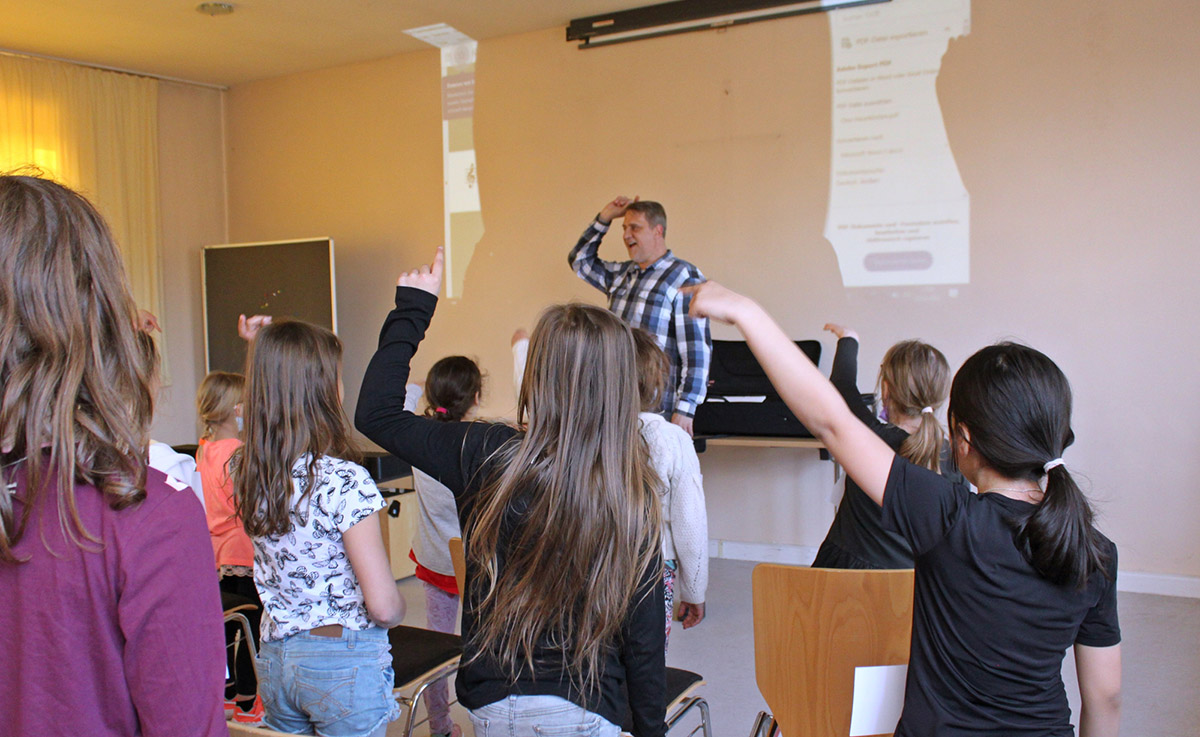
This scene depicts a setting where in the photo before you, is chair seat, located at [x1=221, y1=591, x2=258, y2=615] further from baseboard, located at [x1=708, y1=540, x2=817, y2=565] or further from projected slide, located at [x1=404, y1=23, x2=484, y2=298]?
projected slide, located at [x1=404, y1=23, x2=484, y2=298]

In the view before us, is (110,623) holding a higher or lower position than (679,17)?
lower

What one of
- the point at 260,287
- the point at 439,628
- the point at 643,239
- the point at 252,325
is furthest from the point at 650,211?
the point at 260,287

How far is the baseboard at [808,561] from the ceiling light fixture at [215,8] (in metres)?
3.70

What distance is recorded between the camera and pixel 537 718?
1.21 metres

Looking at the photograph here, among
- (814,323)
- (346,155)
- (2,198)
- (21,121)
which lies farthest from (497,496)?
(21,121)

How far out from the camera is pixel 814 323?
13.7 ft

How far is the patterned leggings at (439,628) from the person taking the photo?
2.33 metres

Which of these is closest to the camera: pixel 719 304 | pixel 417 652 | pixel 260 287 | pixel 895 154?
pixel 719 304

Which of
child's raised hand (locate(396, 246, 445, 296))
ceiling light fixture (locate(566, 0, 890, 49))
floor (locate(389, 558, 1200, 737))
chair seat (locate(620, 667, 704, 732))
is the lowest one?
floor (locate(389, 558, 1200, 737))

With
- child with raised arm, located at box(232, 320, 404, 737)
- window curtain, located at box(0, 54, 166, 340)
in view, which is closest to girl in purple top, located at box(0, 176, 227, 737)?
child with raised arm, located at box(232, 320, 404, 737)

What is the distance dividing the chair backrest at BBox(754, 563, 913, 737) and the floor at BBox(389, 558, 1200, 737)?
92 cm

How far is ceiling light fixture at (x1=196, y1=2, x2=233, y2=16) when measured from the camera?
4344mm

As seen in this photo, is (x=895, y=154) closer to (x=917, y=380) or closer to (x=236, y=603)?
(x=917, y=380)

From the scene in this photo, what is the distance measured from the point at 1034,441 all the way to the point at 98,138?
5657mm
